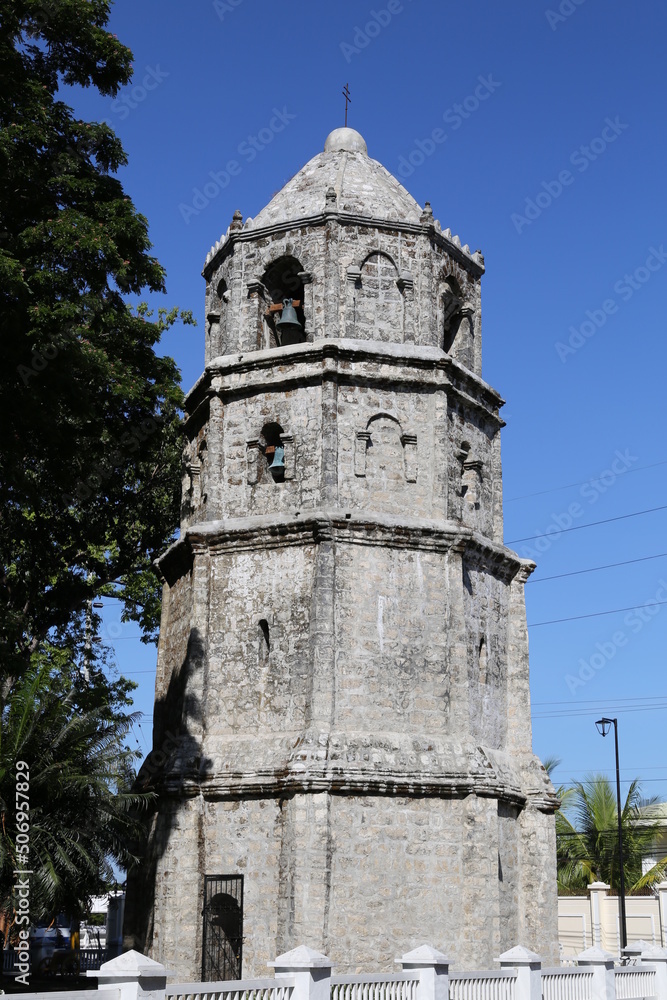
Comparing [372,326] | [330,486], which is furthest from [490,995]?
[372,326]

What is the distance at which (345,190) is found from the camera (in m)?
21.7

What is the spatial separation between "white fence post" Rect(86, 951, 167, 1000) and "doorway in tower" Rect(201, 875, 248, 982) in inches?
326

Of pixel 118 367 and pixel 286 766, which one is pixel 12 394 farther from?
pixel 286 766

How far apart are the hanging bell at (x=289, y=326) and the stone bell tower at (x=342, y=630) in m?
0.04

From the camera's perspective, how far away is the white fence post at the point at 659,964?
1819 cm

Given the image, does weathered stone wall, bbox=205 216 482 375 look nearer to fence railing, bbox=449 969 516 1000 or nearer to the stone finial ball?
the stone finial ball

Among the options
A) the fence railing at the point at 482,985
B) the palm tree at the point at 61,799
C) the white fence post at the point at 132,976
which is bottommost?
the fence railing at the point at 482,985

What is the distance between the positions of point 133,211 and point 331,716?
27.0ft

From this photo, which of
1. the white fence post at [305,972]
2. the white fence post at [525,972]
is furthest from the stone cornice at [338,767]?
the white fence post at [305,972]

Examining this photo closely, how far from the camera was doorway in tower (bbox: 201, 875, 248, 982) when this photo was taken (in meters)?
17.8

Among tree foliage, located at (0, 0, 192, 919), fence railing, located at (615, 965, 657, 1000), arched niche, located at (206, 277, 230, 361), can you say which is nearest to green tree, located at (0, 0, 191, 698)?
tree foliage, located at (0, 0, 192, 919)

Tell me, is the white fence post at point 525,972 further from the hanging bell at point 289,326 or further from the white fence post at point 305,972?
the hanging bell at point 289,326

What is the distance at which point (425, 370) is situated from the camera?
2027 cm

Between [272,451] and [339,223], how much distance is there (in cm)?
432
